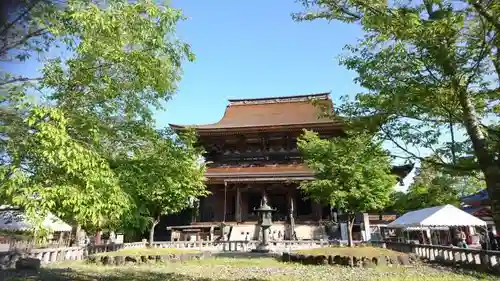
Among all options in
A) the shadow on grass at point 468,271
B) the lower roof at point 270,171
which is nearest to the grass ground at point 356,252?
the shadow on grass at point 468,271

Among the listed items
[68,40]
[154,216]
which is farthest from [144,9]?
[154,216]

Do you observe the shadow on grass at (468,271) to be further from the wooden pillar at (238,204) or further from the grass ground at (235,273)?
the wooden pillar at (238,204)

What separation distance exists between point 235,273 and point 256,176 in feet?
49.9

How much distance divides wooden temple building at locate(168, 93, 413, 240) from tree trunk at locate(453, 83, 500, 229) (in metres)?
19.4

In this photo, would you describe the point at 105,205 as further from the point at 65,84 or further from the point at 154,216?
the point at 154,216

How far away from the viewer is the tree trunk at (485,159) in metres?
4.00

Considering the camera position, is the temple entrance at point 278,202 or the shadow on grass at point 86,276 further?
the temple entrance at point 278,202

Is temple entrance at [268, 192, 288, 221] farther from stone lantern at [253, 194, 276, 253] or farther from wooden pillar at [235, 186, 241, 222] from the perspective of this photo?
stone lantern at [253, 194, 276, 253]

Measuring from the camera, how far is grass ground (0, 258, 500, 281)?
9.91 m

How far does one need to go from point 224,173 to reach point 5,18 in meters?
24.8

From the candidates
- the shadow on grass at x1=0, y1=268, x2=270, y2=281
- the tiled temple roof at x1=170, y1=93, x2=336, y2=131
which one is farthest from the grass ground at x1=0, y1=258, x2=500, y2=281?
the tiled temple roof at x1=170, y1=93, x2=336, y2=131

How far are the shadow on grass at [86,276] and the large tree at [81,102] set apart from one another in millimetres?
4415

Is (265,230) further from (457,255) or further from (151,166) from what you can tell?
(151,166)

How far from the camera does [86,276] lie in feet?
34.2
